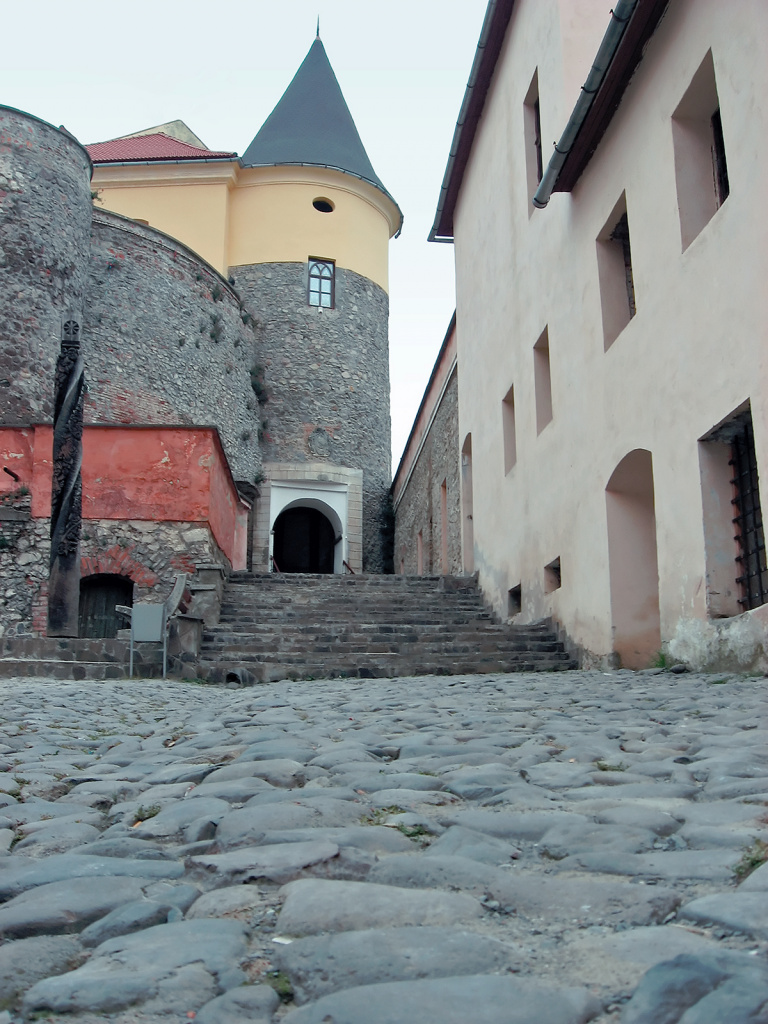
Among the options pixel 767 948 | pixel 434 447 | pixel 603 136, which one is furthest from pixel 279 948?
pixel 434 447

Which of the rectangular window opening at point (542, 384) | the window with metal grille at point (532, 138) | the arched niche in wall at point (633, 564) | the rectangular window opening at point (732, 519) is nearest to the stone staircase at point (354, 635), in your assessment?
the arched niche in wall at point (633, 564)

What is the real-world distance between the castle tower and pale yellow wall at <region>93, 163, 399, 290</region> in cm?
4

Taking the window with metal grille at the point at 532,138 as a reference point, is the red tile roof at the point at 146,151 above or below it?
above

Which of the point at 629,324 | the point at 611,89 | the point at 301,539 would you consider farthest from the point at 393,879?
the point at 301,539

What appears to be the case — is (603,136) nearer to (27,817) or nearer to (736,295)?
(736,295)

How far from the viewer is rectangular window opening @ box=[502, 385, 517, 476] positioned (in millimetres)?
14227

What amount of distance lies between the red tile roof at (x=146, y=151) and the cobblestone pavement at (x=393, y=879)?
2777 centimetres

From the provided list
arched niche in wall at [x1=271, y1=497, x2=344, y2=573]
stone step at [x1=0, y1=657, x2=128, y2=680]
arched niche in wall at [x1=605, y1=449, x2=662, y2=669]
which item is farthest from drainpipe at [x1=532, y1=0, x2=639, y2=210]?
arched niche in wall at [x1=271, y1=497, x2=344, y2=573]

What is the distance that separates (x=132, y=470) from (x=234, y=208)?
17.4m

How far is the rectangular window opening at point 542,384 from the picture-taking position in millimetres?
12461

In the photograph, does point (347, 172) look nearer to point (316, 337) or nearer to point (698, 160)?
point (316, 337)

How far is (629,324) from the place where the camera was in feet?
29.9

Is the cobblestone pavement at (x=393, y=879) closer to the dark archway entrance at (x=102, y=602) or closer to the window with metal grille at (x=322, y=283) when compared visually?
the dark archway entrance at (x=102, y=602)

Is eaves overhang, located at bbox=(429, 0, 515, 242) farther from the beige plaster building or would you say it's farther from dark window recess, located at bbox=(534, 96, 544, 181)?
dark window recess, located at bbox=(534, 96, 544, 181)
